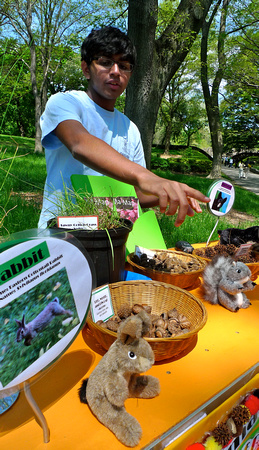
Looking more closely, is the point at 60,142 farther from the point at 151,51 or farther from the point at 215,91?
the point at 215,91

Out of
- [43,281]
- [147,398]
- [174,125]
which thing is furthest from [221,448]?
[174,125]

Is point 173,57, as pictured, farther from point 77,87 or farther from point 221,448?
point 77,87

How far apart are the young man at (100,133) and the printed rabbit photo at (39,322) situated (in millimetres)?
326

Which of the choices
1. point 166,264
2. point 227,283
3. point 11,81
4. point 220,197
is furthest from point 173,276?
point 11,81

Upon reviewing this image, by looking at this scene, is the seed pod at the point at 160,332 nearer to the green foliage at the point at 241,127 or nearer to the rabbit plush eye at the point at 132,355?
the rabbit plush eye at the point at 132,355

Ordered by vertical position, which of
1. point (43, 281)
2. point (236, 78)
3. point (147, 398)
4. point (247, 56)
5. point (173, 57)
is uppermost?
point (247, 56)

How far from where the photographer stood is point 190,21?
3.63 m

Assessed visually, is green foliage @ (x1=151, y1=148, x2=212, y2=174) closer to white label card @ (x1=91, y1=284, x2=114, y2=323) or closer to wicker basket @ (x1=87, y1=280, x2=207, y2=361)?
wicker basket @ (x1=87, y1=280, x2=207, y2=361)

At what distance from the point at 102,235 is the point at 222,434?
603 millimetres

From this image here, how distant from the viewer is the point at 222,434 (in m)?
0.75

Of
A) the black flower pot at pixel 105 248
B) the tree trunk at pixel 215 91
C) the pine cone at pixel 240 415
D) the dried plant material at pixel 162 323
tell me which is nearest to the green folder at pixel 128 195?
the black flower pot at pixel 105 248

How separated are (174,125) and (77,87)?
8.22 metres

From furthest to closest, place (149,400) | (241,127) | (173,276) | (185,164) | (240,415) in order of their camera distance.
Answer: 1. (241,127)
2. (185,164)
3. (173,276)
4. (240,415)
5. (149,400)

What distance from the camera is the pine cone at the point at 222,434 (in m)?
0.74
